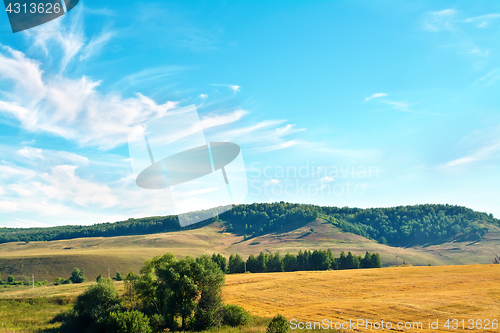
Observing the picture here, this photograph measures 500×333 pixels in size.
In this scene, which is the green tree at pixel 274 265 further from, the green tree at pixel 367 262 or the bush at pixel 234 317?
the bush at pixel 234 317

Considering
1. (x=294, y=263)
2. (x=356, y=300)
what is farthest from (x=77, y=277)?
(x=356, y=300)

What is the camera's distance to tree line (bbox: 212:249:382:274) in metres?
110

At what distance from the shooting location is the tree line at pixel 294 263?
110125mm

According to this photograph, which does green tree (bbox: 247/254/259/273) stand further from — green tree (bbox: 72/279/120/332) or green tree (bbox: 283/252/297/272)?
green tree (bbox: 72/279/120/332)

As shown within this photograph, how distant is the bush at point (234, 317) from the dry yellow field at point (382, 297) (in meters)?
4.74

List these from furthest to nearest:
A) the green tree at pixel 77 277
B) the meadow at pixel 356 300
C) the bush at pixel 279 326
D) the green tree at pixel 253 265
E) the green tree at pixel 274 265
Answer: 1. the green tree at pixel 274 265
2. the green tree at pixel 253 265
3. the green tree at pixel 77 277
4. the meadow at pixel 356 300
5. the bush at pixel 279 326

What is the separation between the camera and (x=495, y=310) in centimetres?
3447

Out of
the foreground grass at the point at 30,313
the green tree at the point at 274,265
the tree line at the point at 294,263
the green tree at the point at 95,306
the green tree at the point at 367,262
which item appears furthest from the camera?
the green tree at the point at 367,262

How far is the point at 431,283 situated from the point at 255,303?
105ft

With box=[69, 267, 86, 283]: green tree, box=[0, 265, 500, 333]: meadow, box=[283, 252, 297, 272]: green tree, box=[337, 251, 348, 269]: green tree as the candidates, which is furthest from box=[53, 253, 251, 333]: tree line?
box=[337, 251, 348, 269]: green tree

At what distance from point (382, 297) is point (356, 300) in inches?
166

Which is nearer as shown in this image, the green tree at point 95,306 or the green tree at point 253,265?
the green tree at point 95,306

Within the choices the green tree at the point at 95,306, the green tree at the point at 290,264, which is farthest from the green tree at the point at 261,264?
the green tree at the point at 95,306

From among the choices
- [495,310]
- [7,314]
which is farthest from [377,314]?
[7,314]
